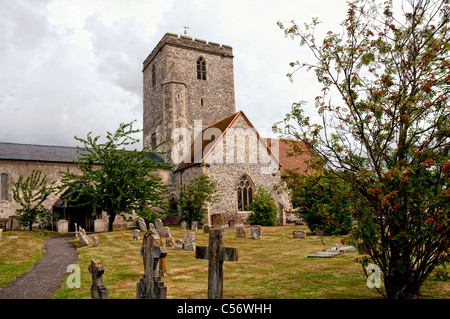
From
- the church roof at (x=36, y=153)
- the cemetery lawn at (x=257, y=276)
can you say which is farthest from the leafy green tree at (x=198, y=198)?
the church roof at (x=36, y=153)

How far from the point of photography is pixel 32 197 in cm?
2503

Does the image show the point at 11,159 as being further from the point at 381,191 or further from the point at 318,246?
the point at 381,191

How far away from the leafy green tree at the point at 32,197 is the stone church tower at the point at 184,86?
10.0m

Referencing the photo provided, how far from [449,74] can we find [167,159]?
2736 cm

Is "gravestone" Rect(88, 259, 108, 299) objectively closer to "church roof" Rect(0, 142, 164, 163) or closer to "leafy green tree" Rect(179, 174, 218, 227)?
"leafy green tree" Rect(179, 174, 218, 227)

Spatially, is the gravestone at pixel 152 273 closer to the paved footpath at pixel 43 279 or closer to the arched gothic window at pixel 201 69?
the paved footpath at pixel 43 279

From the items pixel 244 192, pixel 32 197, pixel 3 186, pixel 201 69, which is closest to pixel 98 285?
pixel 244 192

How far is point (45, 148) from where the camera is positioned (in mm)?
29375

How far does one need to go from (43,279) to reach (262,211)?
53.1 ft

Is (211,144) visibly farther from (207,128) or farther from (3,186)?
(3,186)

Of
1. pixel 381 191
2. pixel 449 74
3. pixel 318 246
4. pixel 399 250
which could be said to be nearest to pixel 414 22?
pixel 449 74

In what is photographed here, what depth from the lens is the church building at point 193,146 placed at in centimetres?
2503

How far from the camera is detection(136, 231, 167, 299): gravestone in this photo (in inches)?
235
